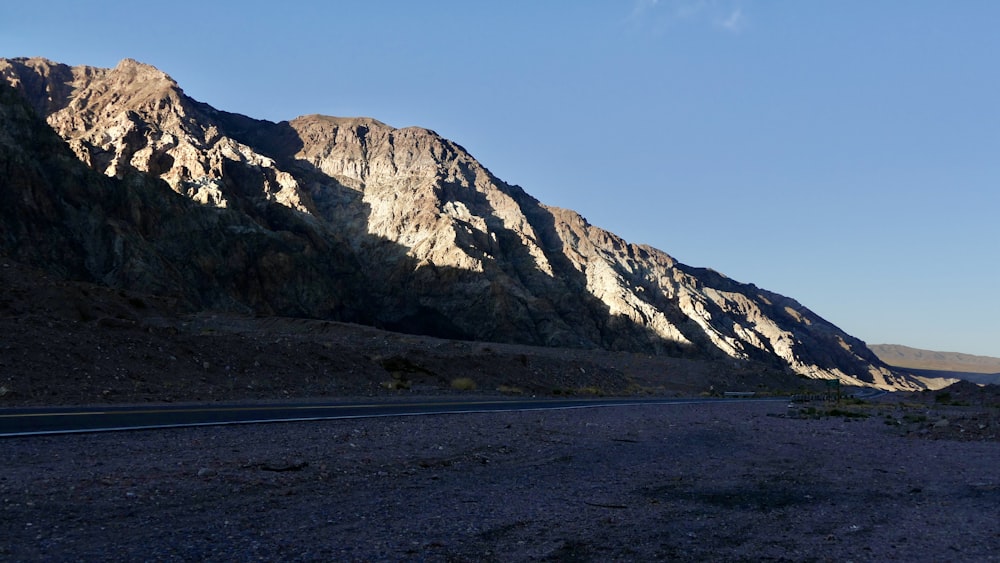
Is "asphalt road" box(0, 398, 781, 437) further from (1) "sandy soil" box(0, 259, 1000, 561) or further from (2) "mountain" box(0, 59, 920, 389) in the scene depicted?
(2) "mountain" box(0, 59, 920, 389)

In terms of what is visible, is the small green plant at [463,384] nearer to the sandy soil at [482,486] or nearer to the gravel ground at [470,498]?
the sandy soil at [482,486]

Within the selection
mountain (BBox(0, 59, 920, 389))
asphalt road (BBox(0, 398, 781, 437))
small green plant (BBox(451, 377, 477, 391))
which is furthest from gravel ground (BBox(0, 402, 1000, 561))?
mountain (BBox(0, 59, 920, 389))

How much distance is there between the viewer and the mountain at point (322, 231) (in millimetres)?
63406

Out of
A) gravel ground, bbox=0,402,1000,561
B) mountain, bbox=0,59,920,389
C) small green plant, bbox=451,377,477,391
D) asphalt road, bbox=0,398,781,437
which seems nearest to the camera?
gravel ground, bbox=0,402,1000,561

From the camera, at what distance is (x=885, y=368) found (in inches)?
6353

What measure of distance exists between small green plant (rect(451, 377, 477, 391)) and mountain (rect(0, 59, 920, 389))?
3707 centimetres

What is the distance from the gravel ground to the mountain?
54512 mm

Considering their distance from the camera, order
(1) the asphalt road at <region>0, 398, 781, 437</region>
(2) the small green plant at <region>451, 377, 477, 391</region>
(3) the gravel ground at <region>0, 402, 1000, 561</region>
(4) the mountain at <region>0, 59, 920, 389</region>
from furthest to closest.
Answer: (4) the mountain at <region>0, 59, 920, 389</region> → (2) the small green plant at <region>451, 377, 477, 391</region> → (1) the asphalt road at <region>0, 398, 781, 437</region> → (3) the gravel ground at <region>0, 402, 1000, 561</region>

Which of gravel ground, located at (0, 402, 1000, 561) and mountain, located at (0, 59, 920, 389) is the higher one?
mountain, located at (0, 59, 920, 389)

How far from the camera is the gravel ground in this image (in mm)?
6211

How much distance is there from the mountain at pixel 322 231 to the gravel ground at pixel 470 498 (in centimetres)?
5451

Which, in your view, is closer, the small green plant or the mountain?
the small green plant

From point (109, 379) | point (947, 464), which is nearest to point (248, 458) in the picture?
point (947, 464)

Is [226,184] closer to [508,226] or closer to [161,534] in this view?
[508,226]
